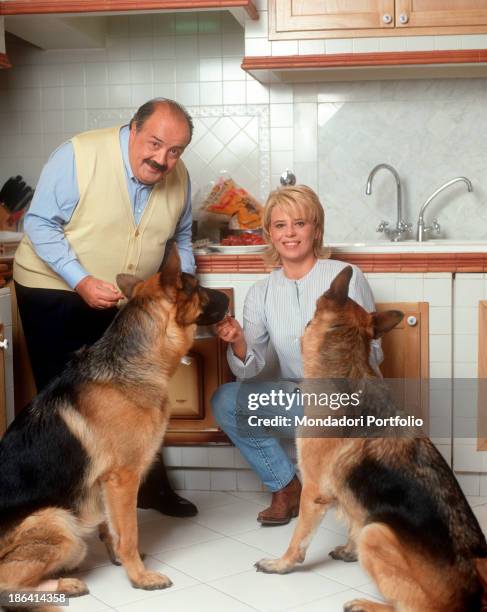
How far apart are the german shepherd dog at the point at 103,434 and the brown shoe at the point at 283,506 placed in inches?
24.5

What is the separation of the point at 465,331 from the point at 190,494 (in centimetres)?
130

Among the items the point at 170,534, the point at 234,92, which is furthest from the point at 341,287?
the point at 234,92

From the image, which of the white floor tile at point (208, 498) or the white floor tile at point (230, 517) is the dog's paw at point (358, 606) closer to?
the white floor tile at point (230, 517)

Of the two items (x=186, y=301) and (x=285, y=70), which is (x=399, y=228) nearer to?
(x=285, y=70)

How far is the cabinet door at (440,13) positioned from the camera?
380cm

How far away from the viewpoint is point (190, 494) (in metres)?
3.59

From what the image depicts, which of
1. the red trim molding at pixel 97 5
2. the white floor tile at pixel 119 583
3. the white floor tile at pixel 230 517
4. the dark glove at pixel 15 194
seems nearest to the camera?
the white floor tile at pixel 119 583

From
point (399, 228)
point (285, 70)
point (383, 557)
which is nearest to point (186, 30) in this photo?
point (285, 70)

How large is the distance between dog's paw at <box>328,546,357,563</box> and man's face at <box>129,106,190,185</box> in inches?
55.2

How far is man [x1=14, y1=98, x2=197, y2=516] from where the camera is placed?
2926 mm

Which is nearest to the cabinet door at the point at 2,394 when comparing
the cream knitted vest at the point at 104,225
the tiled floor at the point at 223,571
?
the cream knitted vest at the point at 104,225

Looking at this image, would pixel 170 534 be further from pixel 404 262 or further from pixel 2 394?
pixel 404 262

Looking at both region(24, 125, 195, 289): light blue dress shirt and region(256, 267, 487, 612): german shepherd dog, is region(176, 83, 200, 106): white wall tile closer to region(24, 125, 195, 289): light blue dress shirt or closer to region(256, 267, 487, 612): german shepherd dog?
region(24, 125, 195, 289): light blue dress shirt

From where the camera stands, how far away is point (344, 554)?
2844mm
